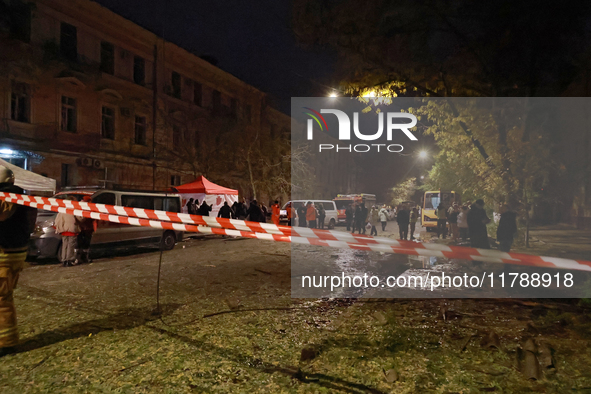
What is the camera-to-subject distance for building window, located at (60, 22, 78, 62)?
20.0 metres

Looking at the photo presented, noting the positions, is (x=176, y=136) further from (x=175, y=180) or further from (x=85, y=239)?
(x=85, y=239)

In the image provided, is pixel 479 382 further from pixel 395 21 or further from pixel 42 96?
pixel 42 96

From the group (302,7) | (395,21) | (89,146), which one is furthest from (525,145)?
(89,146)

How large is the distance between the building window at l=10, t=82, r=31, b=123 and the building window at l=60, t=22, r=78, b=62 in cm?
306

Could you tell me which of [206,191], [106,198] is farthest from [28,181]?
[206,191]

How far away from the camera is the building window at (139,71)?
80.8 feet

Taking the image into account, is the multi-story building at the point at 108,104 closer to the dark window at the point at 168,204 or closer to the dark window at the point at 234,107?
the dark window at the point at 234,107

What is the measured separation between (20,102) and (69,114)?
2652 millimetres

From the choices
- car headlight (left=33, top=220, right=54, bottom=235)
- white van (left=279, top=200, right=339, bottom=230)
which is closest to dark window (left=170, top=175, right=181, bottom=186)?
white van (left=279, top=200, right=339, bottom=230)

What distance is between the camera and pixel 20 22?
1798cm

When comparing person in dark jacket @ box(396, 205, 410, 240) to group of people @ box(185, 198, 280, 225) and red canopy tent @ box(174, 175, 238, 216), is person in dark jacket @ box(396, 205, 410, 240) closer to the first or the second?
group of people @ box(185, 198, 280, 225)

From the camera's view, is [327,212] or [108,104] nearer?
[327,212]

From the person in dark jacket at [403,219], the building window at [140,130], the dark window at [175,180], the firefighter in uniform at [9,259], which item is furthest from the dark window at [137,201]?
the dark window at [175,180]

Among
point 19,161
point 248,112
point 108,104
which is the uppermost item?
point 248,112
